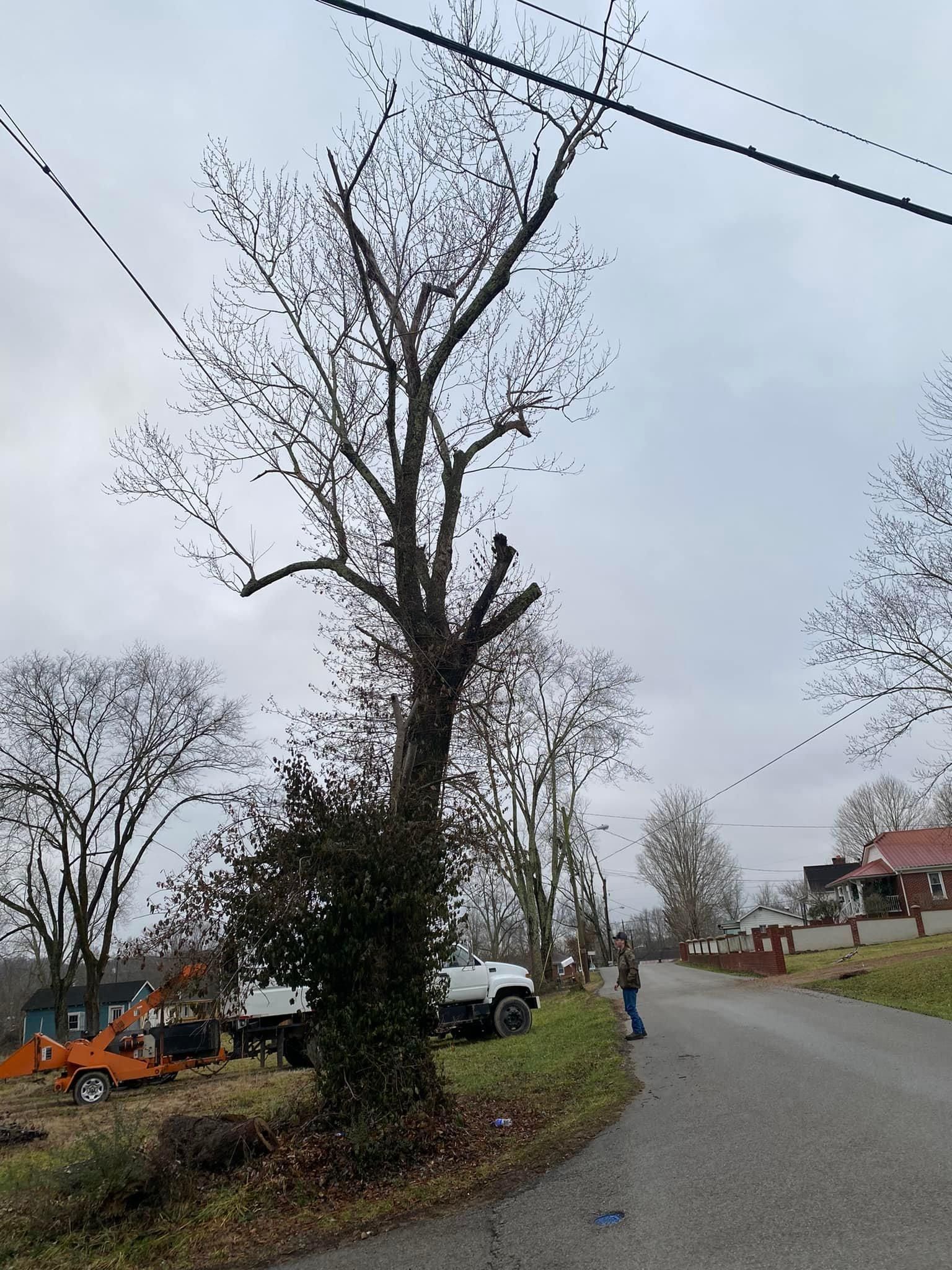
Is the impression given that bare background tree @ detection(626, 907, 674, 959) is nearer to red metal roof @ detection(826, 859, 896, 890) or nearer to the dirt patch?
red metal roof @ detection(826, 859, 896, 890)

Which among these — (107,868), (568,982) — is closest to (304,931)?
(107,868)

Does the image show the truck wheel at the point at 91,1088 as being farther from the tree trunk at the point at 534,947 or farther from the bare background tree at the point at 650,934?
the bare background tree at the point at 650,934

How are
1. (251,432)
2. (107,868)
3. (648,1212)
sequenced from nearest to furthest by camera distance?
(648,1212) < (251,432) < (107,868)

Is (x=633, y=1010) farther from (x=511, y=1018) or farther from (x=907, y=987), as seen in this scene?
(x=907, y=987)

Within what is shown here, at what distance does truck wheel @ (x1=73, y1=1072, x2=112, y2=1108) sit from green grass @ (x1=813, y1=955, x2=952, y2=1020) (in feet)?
48.2

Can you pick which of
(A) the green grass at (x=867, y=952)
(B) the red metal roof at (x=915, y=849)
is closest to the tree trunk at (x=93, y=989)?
(A) the green grass at (x=867, y=952)

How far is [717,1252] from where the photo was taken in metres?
4.58

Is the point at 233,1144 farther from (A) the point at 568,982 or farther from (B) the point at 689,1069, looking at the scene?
(A) the point at 568,982

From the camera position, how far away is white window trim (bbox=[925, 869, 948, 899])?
43.9 metres

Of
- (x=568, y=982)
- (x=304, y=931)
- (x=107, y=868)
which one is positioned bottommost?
(x=568, y=982)

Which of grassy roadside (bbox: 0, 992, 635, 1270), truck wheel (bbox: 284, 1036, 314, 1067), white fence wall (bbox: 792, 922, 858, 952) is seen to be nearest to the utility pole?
white fence wall (bbox: 792, 922, 858, 952)

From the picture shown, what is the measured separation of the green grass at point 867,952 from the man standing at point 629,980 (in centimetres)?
1261

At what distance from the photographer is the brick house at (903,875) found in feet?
144

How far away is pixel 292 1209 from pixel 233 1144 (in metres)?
0.93
